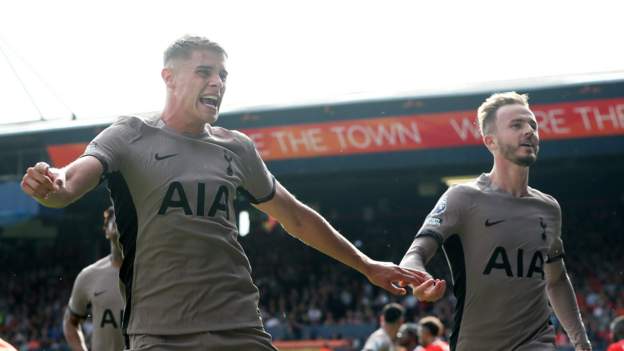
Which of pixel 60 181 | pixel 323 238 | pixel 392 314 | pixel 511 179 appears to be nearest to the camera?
pixel 60 181

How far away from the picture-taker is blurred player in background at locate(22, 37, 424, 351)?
14.8 feet

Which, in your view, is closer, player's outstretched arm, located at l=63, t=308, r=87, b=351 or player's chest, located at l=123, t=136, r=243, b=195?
player's chest, located at l=123, t=136, r=243, b=195

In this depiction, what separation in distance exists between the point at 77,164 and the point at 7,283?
114 feet

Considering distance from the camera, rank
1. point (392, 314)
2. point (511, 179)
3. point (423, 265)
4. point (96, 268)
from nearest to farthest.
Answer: point (423, 265), point (511, 179), point (96, 268), point (392, 314)

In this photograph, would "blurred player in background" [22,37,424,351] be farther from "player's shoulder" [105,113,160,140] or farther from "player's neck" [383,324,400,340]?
"player's neck" [383,324,400,340]

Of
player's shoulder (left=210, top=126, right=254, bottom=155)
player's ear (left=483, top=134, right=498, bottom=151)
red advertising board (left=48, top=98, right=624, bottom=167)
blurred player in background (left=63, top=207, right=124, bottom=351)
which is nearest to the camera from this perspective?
player's shoulder (left=210, top=126, right=254, bottom=155)

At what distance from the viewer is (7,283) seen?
37.3 meters

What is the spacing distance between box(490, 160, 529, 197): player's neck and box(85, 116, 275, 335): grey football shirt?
94.8 inches

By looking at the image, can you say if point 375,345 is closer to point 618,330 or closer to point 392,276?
point 618,330

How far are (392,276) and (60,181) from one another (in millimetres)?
1901

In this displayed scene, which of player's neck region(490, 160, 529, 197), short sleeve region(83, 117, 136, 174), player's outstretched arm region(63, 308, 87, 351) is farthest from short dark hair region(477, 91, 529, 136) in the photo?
player's outstretched arm region(63, 308, 87, 351)

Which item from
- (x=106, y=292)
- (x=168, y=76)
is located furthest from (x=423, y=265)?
(x=106, y=292)

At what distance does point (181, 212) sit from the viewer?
459 centimetres

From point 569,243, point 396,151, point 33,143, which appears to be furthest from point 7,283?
point 569,243
